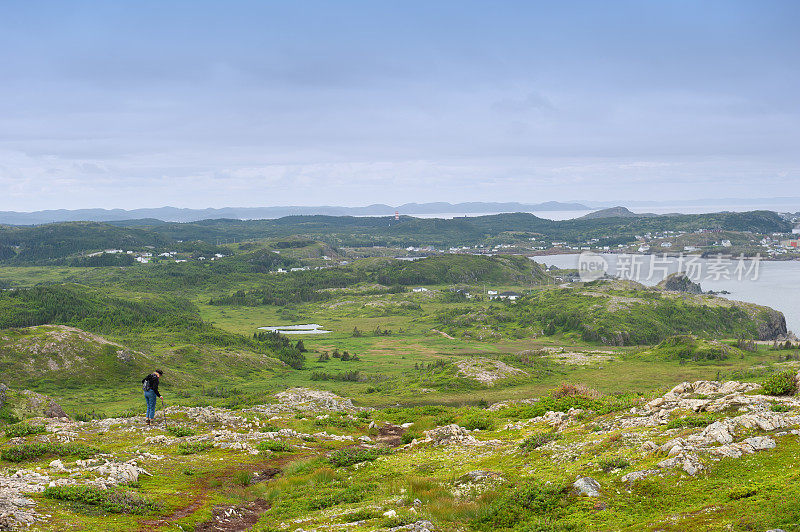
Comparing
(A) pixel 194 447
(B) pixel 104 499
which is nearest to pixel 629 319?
(A) pixel 194 447

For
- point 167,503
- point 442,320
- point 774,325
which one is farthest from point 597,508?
point 774,325

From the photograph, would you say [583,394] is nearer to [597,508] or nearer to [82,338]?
[597,508]

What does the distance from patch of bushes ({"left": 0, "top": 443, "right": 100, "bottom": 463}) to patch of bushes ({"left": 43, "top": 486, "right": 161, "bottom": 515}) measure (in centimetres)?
667

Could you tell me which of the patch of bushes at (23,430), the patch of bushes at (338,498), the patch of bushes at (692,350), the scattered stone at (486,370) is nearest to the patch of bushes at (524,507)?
the patch of bushes at (338,498)

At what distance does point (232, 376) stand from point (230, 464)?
75583 mm

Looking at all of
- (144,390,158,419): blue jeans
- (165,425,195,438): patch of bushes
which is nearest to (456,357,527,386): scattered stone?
(165,425,195,438): patch of bushes

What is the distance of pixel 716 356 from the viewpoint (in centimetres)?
11456

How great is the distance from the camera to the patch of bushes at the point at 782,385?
22.4 meters

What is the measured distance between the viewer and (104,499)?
17.9 metres

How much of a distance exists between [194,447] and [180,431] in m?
4.27

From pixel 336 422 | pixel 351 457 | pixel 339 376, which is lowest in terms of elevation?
pixel 339 376

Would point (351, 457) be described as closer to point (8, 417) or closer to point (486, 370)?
point (8, 417)

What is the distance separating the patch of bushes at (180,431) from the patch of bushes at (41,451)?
19.8 ft

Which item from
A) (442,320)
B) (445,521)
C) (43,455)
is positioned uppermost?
(445,521)
